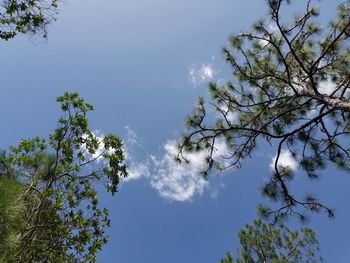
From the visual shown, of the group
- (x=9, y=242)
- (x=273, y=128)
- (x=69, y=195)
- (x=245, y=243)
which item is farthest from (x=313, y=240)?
(x=9, y=242)

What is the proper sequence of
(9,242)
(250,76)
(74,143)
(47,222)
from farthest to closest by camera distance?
(250,76), (74,143), (47,222), (9,242)

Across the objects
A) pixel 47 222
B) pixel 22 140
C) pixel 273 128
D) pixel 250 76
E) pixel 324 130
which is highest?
pixel 250 76

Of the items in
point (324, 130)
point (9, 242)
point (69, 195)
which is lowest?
point (9, 242)

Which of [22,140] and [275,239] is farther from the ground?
[275,239]

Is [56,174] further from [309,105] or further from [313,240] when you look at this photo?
[313,240]

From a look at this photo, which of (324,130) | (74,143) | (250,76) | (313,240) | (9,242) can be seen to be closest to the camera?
(9,242)

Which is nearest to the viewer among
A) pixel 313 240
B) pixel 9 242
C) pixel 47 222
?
pixel 9 242

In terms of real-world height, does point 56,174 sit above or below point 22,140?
below

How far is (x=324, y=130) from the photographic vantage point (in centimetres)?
699

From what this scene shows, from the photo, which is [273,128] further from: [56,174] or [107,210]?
[56,174]

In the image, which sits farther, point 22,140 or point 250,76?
point 250,76

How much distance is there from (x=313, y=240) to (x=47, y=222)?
35.2ft

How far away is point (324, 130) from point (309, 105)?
87 cm

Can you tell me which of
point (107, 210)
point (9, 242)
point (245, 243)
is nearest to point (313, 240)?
point (245, 243)
